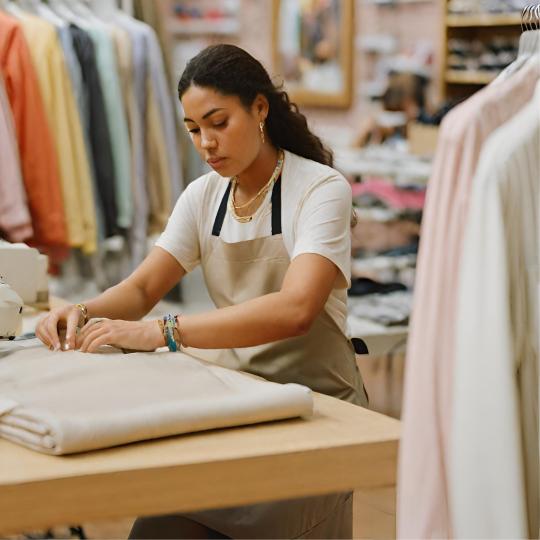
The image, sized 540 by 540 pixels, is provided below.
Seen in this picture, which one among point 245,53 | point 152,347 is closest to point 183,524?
point 152,347

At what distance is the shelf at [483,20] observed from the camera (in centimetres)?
641

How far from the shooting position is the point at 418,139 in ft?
19.0

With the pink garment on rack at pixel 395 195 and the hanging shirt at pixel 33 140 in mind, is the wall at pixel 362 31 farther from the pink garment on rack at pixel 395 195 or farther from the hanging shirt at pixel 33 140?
the hanging shirt at pixel 33 140

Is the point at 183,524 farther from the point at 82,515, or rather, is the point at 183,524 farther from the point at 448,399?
the point at 448,399

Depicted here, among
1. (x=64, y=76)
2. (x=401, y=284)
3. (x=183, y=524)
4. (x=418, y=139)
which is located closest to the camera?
(x=183, y=524)

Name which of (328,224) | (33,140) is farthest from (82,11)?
(328,224)

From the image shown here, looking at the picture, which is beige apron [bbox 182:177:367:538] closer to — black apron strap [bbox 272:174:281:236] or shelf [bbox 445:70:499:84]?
black apron strap [bbox 272:174:281:236]

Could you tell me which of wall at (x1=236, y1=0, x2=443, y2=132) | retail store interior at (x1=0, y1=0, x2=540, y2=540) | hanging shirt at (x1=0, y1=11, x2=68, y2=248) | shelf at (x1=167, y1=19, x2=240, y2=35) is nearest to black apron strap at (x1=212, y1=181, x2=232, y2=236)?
retail store interior at (x1=0, y1=0, x2=540, y2=540)

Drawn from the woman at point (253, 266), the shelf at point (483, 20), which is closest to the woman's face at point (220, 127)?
the woman at point (253, 266)

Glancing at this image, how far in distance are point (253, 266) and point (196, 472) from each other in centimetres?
83

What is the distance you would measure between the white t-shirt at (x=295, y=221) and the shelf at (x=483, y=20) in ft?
14.5

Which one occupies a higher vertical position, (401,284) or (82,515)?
(82,515)

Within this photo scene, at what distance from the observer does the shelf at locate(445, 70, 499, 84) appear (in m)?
6.67

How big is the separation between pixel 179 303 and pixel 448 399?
3.12 meters
